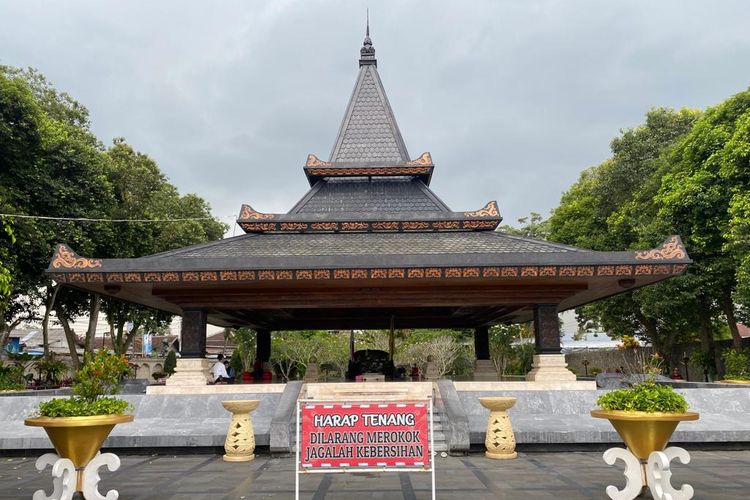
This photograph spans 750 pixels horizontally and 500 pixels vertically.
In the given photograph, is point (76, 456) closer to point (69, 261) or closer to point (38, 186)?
point (69, 261)

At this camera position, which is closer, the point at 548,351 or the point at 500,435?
the point at 500,435

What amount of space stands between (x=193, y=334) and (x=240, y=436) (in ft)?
19.2

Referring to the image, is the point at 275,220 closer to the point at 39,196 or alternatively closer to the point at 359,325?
the point at 359,325

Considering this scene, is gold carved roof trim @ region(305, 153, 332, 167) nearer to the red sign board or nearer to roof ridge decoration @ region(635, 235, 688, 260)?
roof ridge decoration @ region(635, 235, 688, 260)

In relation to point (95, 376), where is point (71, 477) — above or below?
below

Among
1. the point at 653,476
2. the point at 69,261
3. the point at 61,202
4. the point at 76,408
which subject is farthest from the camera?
the point at 61,202

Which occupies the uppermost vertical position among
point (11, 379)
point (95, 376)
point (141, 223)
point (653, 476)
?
point (141, 223)

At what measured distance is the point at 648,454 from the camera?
6262 millimetres

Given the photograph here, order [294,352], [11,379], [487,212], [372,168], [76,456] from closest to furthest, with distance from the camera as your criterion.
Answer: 1. [76,456]
2. [487,212]
3. [11,379]
4. [372,168]
5. [294,352]

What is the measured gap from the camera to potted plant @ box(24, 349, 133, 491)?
6.22m

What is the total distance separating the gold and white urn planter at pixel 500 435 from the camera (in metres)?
9.41

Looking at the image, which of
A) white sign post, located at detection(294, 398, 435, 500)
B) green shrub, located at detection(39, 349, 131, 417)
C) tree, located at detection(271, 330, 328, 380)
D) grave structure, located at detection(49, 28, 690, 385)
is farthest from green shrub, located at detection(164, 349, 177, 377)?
white sign post, located at detection(294, 398, 435, 500)

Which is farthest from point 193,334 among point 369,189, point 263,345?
point 263,345

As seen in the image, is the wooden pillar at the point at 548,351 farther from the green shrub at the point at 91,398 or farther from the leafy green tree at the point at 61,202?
the leafy green tree at the point at 61,202
